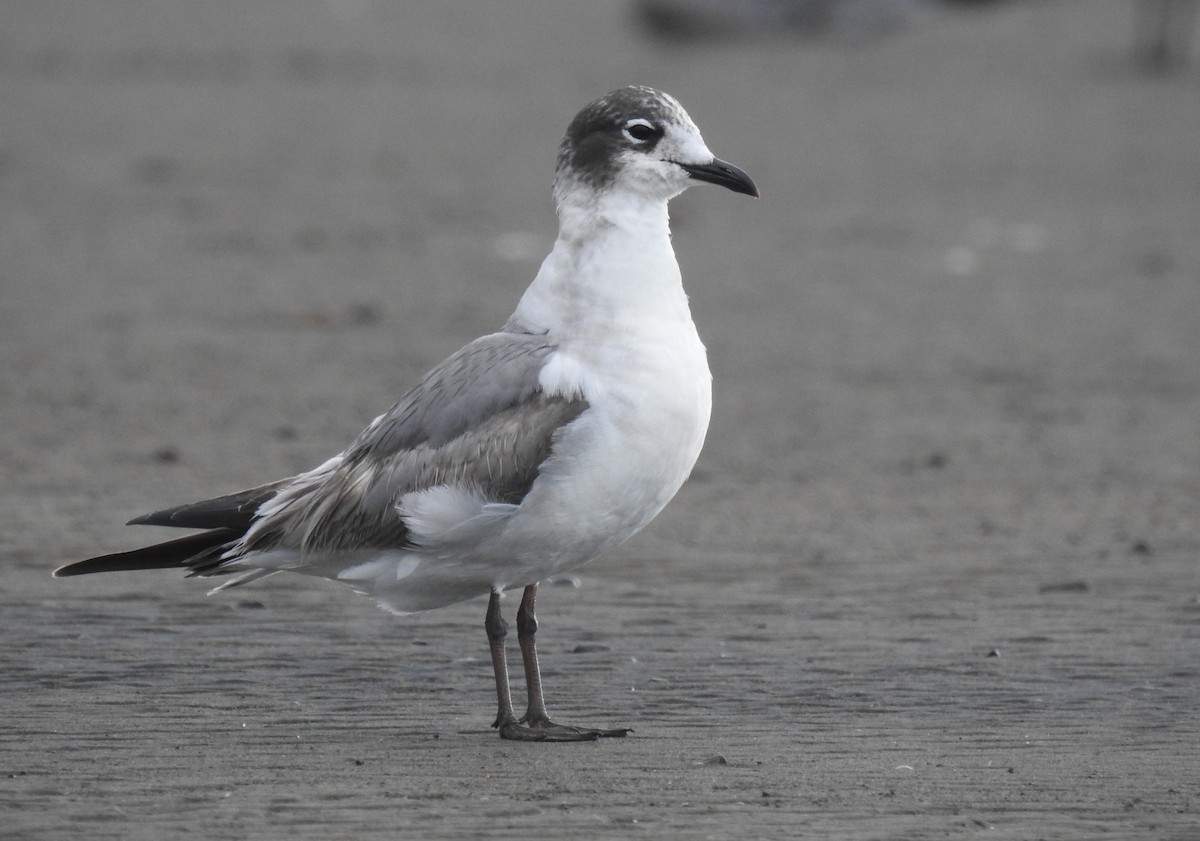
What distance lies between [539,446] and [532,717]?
74 centimetres

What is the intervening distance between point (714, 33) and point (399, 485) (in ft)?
66.2

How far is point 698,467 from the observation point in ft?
27.3

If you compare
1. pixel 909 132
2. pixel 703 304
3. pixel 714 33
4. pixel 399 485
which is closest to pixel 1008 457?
pixel 703 304

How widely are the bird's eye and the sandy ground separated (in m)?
Result: 1.56

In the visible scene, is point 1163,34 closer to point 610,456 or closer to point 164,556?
point 610,456

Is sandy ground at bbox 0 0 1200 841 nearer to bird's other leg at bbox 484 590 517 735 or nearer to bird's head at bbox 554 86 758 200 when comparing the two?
bird's other leg at bbox 484 590 517 735

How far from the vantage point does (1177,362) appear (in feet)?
34.4

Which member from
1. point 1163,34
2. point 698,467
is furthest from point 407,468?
point 1163,34

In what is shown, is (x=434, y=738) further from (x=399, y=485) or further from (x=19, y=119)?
(x=19, y=119)

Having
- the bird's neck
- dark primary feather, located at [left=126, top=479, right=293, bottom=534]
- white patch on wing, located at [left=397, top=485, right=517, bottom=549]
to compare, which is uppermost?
the bird's neck

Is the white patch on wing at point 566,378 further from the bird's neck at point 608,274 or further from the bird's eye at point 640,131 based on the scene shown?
the bird's eye at point 640,131

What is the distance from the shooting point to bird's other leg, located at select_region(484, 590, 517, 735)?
16.5 ft

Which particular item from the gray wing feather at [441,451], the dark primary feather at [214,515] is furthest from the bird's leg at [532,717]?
the dark primary feather at [214,515]

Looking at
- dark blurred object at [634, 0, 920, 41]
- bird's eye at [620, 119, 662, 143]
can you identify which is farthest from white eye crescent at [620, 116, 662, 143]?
dark blurred object at [634, 0, 920, 41]
